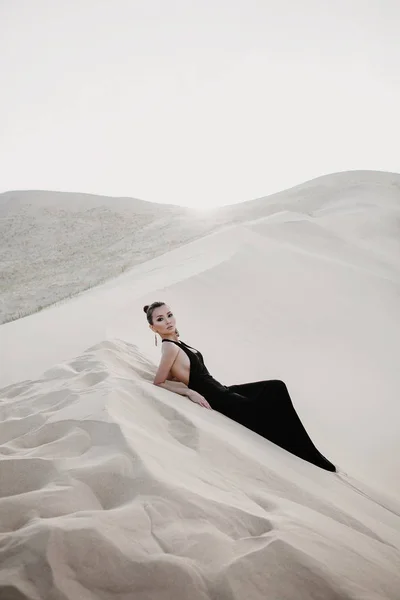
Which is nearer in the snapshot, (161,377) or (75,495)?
(75,495)

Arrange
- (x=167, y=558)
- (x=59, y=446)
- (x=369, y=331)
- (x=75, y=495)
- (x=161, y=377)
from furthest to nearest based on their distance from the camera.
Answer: (x=369, y=331), (x=161, y=377), (x=59, y=446), (x=75, y=495), (x=167, y=558)

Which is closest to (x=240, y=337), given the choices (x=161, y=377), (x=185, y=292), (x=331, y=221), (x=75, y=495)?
(x=185, y=292)

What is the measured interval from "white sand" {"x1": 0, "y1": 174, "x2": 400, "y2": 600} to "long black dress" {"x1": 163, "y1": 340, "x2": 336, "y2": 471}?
12 cm

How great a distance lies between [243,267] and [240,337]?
264cm

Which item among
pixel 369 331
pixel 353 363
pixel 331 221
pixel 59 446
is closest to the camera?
pixel 59 446

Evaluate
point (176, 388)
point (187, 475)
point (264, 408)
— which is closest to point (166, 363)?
point (176, 388)

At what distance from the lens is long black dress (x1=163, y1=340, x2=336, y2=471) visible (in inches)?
116

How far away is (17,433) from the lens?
248cm

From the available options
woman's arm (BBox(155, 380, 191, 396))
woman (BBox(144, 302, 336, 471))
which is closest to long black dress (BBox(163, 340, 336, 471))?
woman (BBox(144, 302, 336, 471))

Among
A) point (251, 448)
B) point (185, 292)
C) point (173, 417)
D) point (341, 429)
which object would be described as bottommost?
point (341, 429)

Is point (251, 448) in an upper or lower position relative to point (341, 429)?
upper

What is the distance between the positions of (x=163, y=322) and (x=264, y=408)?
3.47ft

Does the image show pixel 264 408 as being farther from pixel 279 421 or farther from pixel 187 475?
pixel 187 475

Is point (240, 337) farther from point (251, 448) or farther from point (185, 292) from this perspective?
point (251, 448)
